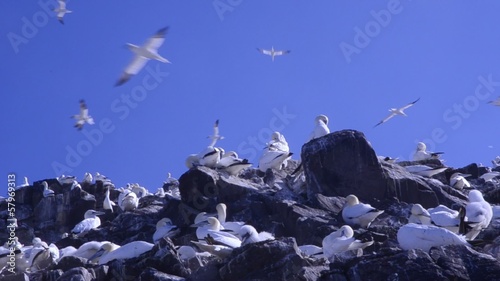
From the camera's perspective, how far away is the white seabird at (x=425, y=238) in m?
12.9

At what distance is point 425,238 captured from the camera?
1301 centimetres

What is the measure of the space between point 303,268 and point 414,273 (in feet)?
5.40

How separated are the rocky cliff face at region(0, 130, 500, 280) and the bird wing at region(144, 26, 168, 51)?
12.6ft

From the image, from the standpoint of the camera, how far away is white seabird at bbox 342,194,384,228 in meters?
18.2

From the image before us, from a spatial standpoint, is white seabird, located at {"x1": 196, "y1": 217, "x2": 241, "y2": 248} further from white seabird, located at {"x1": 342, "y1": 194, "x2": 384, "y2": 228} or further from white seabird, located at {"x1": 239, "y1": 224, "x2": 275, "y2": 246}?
white seabird, located at {"x1": 342, "y1": 194, "x2": 384, "y2": 228}

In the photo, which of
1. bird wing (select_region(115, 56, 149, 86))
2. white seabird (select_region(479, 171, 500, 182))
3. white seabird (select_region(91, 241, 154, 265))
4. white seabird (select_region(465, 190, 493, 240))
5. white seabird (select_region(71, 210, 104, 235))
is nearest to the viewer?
white seabird (select_region(91, 241, 154, 265))

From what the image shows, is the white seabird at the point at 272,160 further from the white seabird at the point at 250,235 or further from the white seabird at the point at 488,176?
the white seabird at the point at 250,235

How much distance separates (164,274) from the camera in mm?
13672

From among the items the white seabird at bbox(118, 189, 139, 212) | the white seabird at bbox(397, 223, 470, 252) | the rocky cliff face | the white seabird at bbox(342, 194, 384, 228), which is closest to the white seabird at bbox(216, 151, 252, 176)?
the rocky cliff face

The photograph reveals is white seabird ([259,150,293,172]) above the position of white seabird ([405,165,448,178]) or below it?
above

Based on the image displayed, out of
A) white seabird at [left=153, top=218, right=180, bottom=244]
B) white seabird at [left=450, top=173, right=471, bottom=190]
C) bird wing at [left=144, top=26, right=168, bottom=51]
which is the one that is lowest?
white seabird at [left=153, top=218, right=180, bottom=244]

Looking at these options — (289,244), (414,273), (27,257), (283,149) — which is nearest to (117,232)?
(27,257)

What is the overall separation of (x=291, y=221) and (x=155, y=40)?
4.52m

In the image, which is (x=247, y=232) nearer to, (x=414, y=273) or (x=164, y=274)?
(x=164, y=274)
